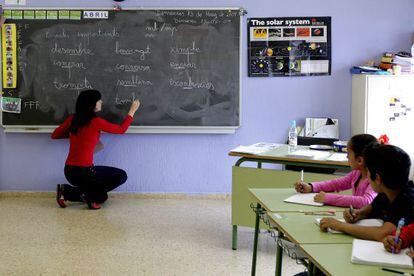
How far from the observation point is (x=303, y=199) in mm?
3127

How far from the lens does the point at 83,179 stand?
19.7 feet

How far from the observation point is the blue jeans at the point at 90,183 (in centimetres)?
599

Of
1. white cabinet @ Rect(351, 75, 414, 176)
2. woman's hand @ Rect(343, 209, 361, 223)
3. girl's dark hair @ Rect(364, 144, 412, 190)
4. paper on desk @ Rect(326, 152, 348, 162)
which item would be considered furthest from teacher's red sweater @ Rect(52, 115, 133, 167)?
girl's dark hair @ Rect(364, 144, 412, 190)

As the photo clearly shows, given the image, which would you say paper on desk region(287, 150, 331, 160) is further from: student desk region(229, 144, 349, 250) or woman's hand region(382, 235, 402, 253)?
woman's hand region(382, 235, 402, 253)

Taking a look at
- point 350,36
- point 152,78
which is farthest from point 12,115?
point 350,36

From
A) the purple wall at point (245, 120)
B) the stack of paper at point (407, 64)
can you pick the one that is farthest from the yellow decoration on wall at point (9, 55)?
the stack of paper at point (407, 64)

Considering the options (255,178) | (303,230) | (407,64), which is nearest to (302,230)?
(303,230)

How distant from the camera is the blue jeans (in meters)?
5.99

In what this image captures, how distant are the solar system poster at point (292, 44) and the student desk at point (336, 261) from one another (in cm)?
419

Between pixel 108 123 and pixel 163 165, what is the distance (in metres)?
0.90

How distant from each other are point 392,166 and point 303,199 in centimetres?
84

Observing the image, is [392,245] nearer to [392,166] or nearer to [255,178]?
[392,166]

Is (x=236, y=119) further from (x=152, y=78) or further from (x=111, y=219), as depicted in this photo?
(x=111, y=219)

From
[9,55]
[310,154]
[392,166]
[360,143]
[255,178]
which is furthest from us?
[9,55]
